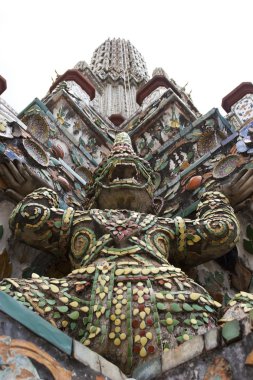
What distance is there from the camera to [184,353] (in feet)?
7.45

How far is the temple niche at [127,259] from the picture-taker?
7.26 feet

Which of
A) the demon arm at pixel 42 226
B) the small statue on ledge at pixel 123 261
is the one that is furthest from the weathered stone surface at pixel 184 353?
the demon arm at pixel 42 226

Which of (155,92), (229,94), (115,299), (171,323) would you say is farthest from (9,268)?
(155,92)

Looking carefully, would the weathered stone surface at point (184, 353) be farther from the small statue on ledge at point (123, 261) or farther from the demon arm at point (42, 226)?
the demon arm at point (42, 226)

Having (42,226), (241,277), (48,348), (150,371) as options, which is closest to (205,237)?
(241,277)

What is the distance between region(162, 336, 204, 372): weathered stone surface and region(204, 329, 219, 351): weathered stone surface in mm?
20

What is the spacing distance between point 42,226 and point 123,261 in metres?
0.70

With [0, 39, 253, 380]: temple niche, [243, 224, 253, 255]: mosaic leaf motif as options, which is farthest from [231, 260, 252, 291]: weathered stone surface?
[243, 224, 253, 255]: mosaic leaf motif

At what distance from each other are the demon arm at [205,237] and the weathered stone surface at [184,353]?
5.48 ft

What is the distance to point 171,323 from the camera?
3031mm

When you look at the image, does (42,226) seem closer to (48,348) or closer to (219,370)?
(48,348)

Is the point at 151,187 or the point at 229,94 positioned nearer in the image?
the point at 151,187

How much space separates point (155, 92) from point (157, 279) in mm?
7286

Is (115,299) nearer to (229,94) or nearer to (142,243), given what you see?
(142,243)
